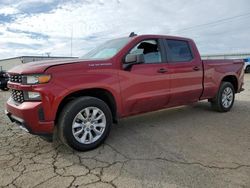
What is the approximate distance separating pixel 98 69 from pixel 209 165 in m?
2.13

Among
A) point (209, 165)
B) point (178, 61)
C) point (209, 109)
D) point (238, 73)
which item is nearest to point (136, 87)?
point (178, 61)

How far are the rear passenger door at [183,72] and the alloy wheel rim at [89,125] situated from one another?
174 cm

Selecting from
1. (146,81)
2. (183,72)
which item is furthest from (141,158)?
(183,72)

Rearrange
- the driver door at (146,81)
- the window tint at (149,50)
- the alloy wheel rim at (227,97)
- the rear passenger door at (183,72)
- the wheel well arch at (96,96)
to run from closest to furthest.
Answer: the wheel well arch at (96,96), the driver door at (146,81), the window tint at (149,50), the rear passenger door at (183,72), the alloy wheel rim at (227,97)

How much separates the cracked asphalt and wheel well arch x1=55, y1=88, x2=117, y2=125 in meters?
0.58

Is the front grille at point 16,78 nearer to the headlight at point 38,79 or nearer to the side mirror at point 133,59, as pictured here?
the headlight at point 38,79

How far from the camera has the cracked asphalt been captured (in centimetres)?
276

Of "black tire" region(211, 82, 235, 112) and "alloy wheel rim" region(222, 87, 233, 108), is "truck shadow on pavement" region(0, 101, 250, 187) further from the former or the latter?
"alloy wheel rim" region(222, 87, 233, 108)

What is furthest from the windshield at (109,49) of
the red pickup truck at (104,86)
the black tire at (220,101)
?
the black tire at (220,101)

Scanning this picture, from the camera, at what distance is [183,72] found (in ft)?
16.2

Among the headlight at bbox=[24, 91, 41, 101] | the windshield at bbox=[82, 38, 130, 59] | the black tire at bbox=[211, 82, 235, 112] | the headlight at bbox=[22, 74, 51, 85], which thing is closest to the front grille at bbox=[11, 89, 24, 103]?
the headlight at bbox=[24, 91, 41, 101]

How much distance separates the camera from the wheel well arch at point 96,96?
11.6ft

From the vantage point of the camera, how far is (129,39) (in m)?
4.39

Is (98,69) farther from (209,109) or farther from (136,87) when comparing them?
(209,109)
